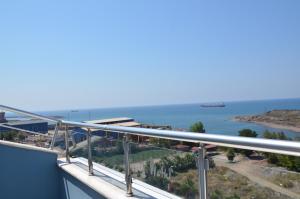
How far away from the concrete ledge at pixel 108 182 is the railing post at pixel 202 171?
407 mm

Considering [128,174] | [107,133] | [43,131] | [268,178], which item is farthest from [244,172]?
[43,131]

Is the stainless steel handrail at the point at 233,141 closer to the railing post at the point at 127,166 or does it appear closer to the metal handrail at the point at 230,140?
the metal handrail at the point at 230,140

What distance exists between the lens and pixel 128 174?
3115 mm

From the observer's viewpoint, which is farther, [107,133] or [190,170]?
[107,133]

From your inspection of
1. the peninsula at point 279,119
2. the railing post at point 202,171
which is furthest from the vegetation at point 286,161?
the peninsula at point 279,119

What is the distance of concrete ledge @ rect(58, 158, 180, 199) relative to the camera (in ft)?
9.47

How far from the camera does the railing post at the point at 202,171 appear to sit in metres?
2.14

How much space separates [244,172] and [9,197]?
122 inches

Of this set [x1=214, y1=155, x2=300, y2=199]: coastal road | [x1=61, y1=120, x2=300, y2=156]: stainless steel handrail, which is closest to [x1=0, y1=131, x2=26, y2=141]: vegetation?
[x1=61, y1=120, x2=300, y2=156]: stainless steel handrail

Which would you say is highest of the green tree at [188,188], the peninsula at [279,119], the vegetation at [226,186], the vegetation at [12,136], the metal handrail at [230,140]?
the metal handrail at [230,140]

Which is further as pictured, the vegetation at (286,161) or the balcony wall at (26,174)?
the balcony wall at (26,174)

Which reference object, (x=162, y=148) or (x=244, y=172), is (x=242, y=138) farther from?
(x=162, y=148)

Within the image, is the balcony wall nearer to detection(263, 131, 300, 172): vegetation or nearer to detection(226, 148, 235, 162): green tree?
detection(226, 148, 235, 162): green tree

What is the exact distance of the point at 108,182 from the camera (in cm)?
338
